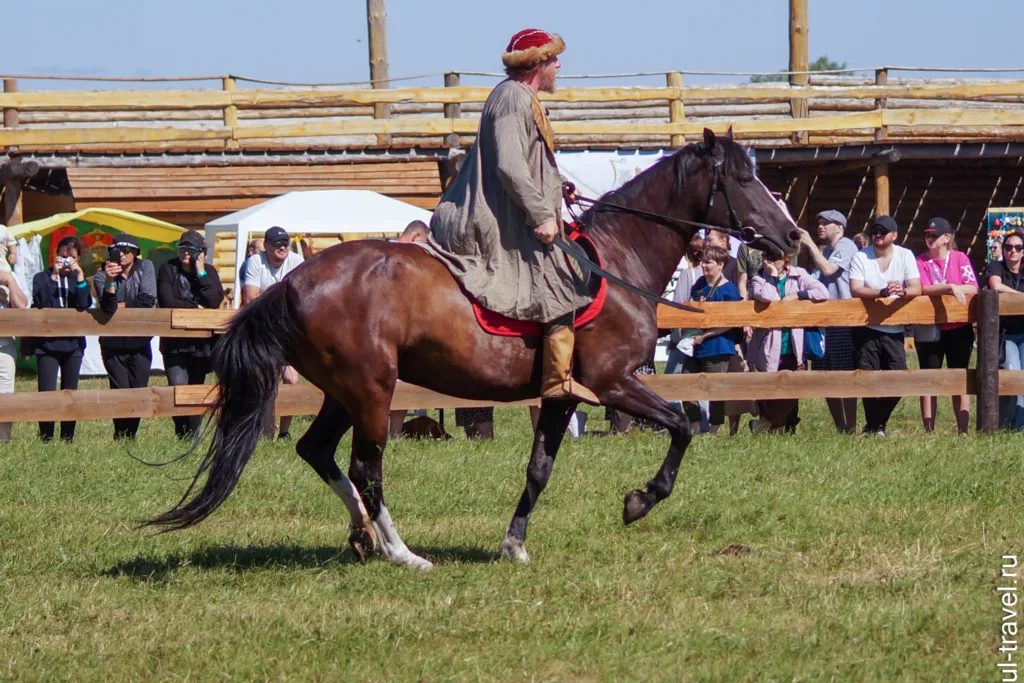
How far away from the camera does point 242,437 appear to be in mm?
6258

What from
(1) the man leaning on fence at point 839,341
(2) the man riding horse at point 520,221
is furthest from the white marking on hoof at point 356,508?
(1) the man leaning on fence at point 839,341

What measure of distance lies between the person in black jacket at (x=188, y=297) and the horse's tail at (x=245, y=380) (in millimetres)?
5213

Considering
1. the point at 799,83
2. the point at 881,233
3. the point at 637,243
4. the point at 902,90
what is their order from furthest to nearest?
the point at 799,83
the point at 902,90
the point at 881,233
the point at 637,243

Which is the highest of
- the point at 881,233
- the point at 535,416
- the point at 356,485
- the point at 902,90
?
the point at 902,90

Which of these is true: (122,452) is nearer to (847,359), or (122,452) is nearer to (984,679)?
(847,359)

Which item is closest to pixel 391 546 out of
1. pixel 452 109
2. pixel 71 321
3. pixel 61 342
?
pixel 71 321

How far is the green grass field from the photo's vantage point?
4949 mm

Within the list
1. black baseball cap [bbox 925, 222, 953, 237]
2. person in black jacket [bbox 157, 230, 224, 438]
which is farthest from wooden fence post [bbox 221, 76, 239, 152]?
black baseball cap [bbox 925, 222, 953, 237]

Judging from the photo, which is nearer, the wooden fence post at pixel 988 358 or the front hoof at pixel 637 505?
the front hoof at pixel 637 505

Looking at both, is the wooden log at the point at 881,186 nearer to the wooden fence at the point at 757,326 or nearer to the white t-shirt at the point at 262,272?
the wooden fence at the point at 757,326

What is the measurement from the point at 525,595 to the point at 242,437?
5.24ft

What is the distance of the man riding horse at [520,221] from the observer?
6.30 metres

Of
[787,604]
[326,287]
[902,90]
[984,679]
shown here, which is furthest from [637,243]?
[902,90]

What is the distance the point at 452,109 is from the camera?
21.0 meters
